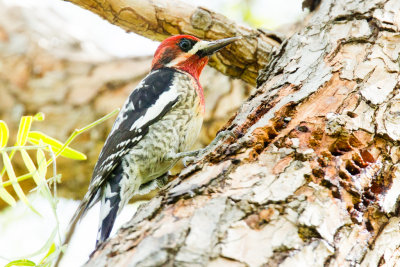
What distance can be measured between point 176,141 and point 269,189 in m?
1.41

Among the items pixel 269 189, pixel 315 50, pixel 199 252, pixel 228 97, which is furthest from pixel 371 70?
pixel 228 97

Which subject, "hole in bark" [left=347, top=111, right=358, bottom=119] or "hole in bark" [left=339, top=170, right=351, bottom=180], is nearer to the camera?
"hole in bark" [left=339, top=170, right=351, bottom=180]

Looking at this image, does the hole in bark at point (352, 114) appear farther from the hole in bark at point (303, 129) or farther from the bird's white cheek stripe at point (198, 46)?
the bird's white cheek stripe at point (198, 46)

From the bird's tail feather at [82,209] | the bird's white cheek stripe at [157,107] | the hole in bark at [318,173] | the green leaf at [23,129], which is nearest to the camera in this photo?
the hole in bark at [318,173]

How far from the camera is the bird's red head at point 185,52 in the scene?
120 inches

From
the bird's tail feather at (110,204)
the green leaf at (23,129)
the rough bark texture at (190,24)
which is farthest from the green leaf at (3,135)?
the rough bark texture at (190,24)

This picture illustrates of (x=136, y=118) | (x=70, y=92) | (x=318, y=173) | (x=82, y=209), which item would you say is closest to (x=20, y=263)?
(x=82, y=209)

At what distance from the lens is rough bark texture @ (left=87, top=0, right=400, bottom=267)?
1.22 metres

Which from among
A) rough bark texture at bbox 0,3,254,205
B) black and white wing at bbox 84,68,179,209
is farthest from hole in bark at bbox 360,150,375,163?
rough bark texture at bbox 0,3,254,205

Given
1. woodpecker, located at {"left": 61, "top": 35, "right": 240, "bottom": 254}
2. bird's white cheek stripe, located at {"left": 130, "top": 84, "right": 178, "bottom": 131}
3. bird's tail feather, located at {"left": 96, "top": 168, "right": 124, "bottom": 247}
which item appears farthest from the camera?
bird's white cheek stripe, located at {"left": 130, "top": 84, "right": 178, "bottom": 131}

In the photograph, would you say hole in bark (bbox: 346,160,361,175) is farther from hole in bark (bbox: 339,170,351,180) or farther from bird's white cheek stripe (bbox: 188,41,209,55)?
bird's white cheek stripe (bbox: 188,41,209,55)

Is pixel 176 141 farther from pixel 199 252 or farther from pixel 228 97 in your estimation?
pixel 199 252

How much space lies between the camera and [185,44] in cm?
313

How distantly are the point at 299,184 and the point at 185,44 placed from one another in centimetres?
191
